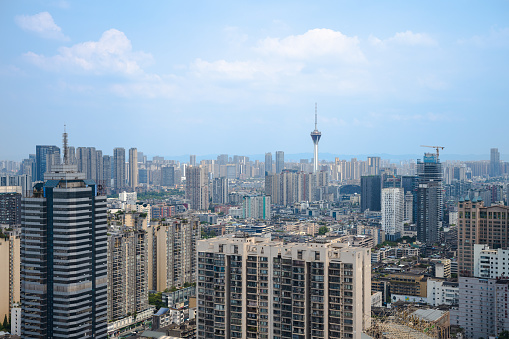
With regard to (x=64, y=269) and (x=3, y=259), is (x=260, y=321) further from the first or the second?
(x=3, y=259)

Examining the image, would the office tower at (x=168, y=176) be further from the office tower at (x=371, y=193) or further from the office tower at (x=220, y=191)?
the office tower at (x=371, y=193)

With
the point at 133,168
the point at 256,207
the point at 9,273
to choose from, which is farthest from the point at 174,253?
the point at 133,168

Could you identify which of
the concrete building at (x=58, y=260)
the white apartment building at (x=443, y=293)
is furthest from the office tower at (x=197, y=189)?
the concrete building at (x=58, y=260)

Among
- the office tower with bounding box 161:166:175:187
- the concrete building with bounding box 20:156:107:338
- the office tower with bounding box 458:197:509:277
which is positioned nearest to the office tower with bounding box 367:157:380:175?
the office tower with bounding box 161:166:175:187

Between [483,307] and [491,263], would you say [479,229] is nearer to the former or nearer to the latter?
[491,263]

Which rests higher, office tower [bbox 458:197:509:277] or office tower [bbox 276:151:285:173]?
office tower [bbox 276:151:285:173]

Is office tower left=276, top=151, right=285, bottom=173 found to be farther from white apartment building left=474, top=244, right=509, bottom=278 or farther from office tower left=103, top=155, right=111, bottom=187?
white apartment building left=474, top=244, right=509, bottom=278

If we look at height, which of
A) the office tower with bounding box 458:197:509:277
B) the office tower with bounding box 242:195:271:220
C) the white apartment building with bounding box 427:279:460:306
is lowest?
the white apartment building with bounding box 427:279:460:306
